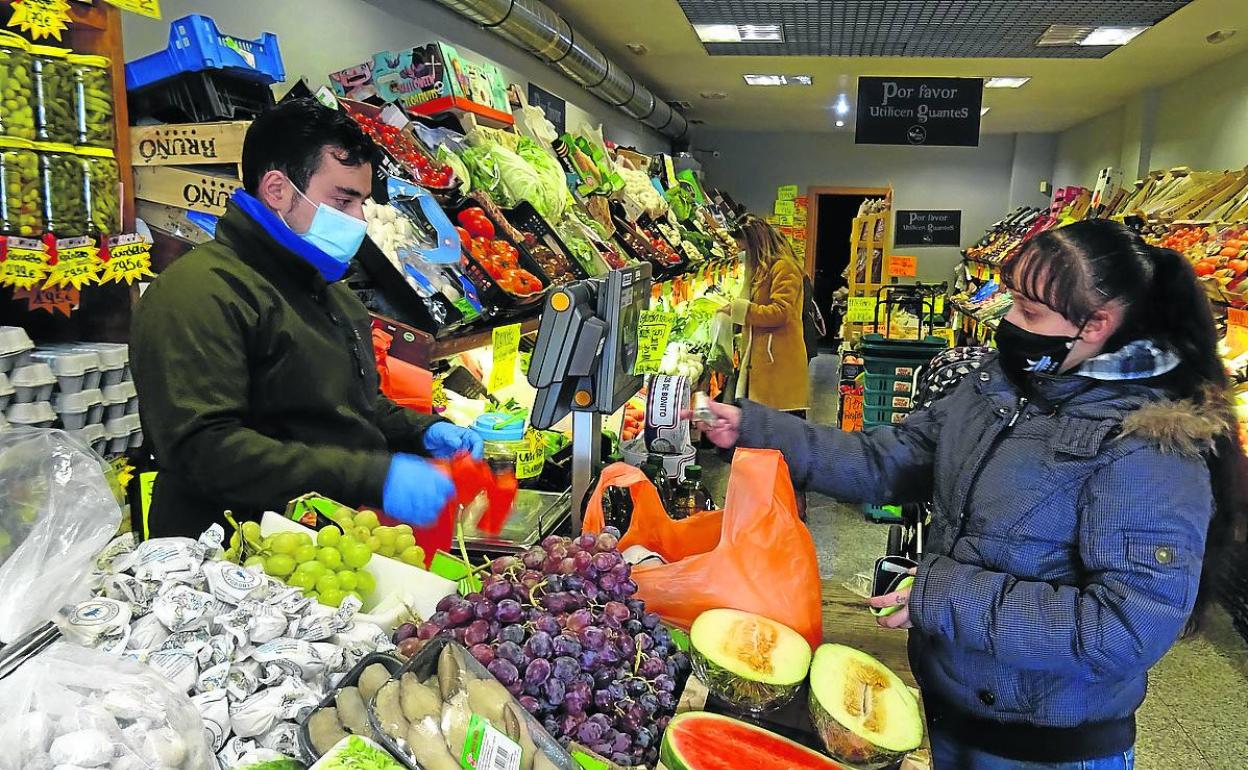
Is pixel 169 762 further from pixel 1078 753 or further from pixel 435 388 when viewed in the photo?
pixel 435 388

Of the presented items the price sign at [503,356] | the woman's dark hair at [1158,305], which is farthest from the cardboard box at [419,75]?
the woman's dark hair at [1158,305]

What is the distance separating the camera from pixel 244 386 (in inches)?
74.8

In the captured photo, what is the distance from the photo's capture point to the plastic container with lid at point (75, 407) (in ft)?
6.57

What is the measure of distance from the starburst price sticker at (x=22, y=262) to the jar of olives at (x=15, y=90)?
23cm

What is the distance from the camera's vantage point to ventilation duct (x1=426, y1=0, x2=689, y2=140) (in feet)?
16.5

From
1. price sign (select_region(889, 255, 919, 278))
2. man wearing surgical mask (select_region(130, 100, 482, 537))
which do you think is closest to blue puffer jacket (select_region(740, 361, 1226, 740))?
man wearing surgical mask (select_region(130, 100, 482, 537))

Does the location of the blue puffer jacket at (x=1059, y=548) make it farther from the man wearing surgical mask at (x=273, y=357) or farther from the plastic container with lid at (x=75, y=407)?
the plastic container with lid at (x=75, y=407)

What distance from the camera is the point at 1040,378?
162 centimetres

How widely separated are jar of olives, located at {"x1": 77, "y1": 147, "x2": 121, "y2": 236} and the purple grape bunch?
1473 mm

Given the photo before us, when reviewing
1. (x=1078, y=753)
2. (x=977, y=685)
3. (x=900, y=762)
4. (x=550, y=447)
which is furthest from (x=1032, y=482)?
(x=550, y=447)

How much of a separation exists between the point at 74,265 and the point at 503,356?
1082mm

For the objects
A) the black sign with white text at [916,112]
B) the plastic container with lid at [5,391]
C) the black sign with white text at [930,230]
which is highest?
the black sign with white text at [916,112]

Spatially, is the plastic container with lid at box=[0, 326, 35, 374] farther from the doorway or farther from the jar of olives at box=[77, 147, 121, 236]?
the doorway

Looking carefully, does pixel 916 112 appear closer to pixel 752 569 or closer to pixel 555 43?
pixel 555 43
